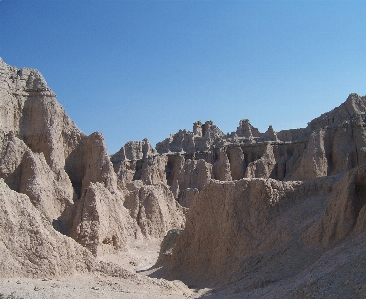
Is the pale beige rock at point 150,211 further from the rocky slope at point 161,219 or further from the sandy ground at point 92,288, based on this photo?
the sandy ground at point 92,288

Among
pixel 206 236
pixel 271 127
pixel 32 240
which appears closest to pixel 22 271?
pixel 32 240

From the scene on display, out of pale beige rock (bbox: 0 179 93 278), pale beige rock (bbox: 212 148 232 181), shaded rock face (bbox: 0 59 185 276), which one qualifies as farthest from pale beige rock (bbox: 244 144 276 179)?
pale beige rock (bbox: 0 179 93 278)

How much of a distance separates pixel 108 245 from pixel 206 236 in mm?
5840

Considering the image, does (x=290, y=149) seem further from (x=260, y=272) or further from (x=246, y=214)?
(x=260, y=272)

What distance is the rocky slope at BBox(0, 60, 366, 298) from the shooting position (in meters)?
13.2

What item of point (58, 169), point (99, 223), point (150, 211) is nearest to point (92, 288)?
point (99, 223)

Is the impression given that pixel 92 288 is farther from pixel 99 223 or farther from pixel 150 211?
pixel 150 211

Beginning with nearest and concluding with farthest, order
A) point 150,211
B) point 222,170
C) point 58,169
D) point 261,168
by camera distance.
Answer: point 58,169 < point 150,211 < point 261,168 < point 222,170

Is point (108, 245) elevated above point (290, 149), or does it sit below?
below

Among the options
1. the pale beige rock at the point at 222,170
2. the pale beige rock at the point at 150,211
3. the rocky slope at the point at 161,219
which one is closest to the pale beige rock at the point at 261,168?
the pale beige rock at the point at 222,170

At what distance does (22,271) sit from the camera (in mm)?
12758

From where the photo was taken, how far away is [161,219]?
32.2 m

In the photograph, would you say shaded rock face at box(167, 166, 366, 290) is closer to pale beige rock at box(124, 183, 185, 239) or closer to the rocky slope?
the rocky slope

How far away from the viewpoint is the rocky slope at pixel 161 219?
520 inches
